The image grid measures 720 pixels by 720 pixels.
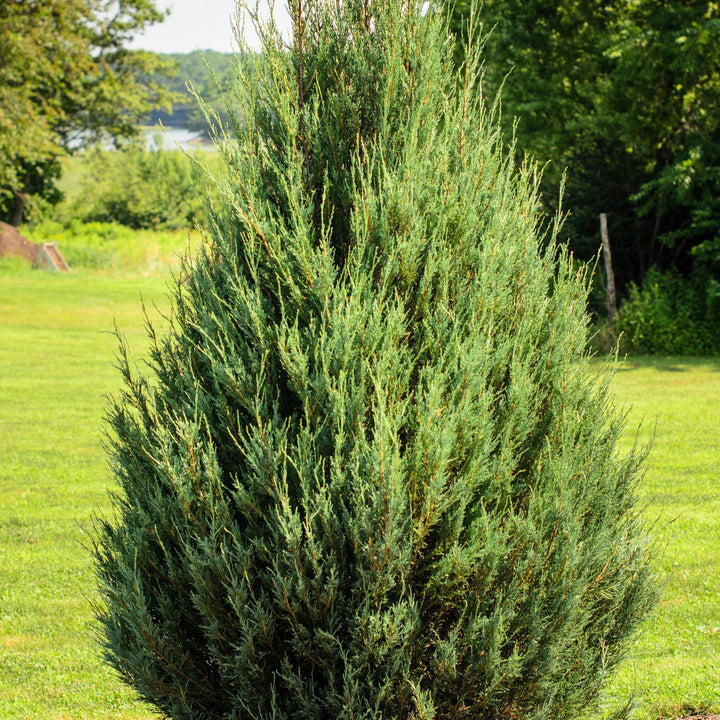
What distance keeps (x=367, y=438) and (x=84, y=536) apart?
602 centimetres

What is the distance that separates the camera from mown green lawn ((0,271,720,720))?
4.89 m

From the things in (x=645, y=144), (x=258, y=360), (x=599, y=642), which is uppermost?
(x=645, y=144)

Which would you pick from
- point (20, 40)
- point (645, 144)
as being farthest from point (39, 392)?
point (20, 40)

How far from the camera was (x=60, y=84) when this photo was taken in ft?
126

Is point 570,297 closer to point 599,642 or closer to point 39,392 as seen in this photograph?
point 599,642

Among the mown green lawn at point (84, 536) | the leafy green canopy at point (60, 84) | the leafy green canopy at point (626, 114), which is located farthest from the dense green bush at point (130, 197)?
the mown green lawn at point (84, 536)

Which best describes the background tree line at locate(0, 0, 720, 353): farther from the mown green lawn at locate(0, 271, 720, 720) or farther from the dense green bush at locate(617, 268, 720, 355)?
the mown green lawn at locate(0, 271, 720, 720)

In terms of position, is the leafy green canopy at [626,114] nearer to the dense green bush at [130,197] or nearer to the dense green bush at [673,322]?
the dense green bush at [673,322]

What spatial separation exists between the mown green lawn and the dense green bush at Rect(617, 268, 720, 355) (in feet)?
3.97

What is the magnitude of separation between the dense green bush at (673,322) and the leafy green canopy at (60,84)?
87.6ft

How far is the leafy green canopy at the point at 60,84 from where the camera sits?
104ft

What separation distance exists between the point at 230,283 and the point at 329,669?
1.61m

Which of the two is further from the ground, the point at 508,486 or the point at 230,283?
the point at 230,283

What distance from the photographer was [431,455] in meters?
2.68
